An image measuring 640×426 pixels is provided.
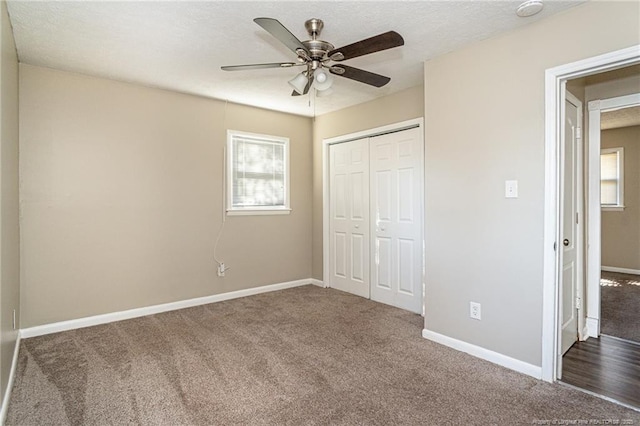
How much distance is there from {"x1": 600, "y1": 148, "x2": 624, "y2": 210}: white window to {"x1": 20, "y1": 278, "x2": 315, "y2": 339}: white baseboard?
5803 millimetres

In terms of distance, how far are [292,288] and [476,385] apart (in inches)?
116

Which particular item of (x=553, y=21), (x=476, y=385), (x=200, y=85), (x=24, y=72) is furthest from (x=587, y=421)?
(x=24, y=72)

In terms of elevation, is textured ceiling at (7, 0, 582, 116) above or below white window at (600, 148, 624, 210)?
above

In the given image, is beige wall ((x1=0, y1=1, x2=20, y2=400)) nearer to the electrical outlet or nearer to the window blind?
the window blind

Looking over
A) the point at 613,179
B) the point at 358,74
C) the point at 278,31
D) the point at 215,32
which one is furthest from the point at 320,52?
the point at 613,179

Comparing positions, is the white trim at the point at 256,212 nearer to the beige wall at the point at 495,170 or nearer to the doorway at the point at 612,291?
the beige wall at the point at 495,170

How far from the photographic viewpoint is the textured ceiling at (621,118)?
4660 millimetres

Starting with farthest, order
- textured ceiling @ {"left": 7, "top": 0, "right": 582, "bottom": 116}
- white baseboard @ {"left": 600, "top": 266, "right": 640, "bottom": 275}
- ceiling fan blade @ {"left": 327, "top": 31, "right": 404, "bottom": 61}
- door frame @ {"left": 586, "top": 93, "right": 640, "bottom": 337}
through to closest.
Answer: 1. white baseboard @ {"left": 600, "top": 266, "right": 640, "bottom": 275}
2. door frame @ {"left": 586, "top": 93, "right": 640, "bottom": 337}
3. textured ceiling @ {"left": 7, "top": 0, "right": 582, "bottom": 116}
4. ceiling fan blade @ {"left": 327, "top": 31, "right": 404, "bottom": 61}

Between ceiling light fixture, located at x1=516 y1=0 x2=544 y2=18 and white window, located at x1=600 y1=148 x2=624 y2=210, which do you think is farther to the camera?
white window, located at x1=600 y1=148 x2=624 y2=210

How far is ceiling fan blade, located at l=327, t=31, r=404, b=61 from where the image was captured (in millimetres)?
1892

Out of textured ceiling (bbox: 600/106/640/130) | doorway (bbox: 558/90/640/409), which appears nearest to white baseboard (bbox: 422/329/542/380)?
doorway (bbox: 558/90/640/409)

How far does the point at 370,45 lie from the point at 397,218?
2363 mm

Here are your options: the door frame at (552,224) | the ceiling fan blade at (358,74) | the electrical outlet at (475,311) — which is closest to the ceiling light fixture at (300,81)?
the ceiling fan blade at (358,74)

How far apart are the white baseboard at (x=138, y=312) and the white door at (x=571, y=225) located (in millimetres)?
3238
